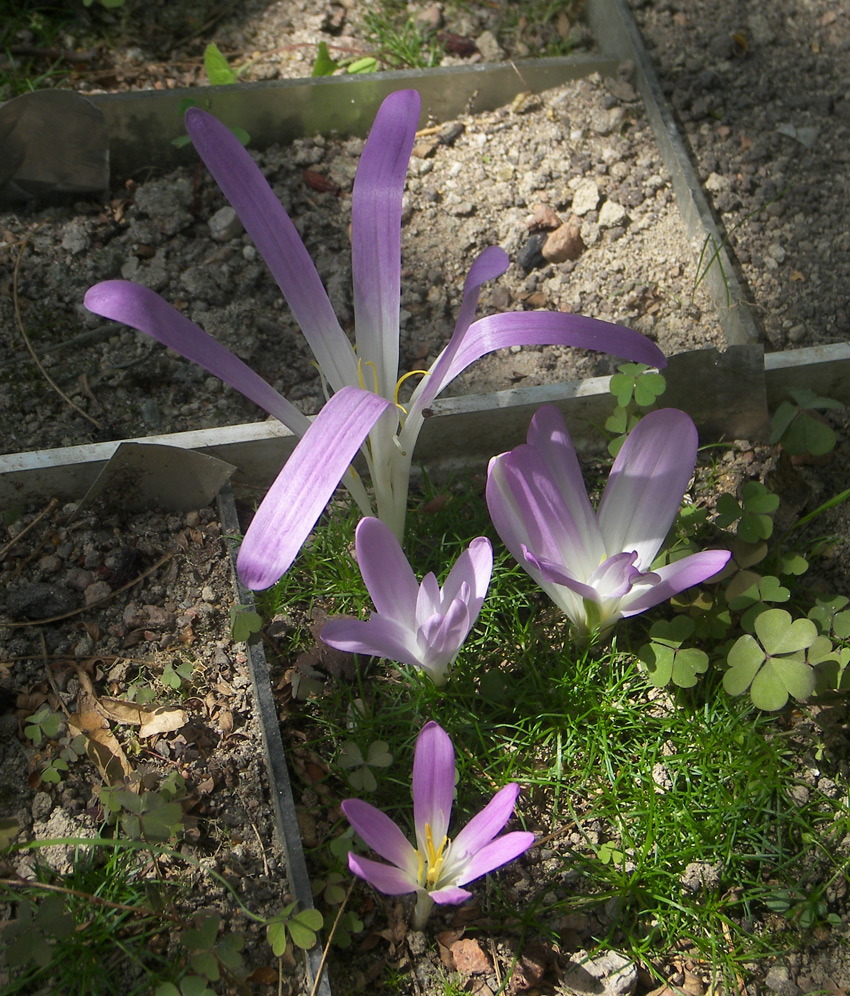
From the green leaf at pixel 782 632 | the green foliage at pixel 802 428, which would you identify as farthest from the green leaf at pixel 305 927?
the green foliage at pixel 802 428

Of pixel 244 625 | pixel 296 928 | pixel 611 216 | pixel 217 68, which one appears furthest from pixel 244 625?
pixel 217 68

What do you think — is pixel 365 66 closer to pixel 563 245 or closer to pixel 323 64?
pixel 323 64

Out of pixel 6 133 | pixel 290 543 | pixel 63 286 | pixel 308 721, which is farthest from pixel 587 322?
pixel 6 133

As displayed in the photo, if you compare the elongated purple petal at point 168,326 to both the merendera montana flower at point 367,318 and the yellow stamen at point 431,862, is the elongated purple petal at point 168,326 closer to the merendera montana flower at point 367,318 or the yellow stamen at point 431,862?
the merendera montana flower at point 367,318

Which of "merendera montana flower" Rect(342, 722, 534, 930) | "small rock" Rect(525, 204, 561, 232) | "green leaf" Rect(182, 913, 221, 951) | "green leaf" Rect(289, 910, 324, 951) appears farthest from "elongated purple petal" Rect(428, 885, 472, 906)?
"small rock" Rect(525, 204, 561, 232)

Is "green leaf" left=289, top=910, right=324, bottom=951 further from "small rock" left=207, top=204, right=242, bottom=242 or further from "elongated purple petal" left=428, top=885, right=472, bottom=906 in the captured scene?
"small rock" left=207, top=204, right=242, bottom=242

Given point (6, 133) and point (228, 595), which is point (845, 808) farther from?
point (6, 133)

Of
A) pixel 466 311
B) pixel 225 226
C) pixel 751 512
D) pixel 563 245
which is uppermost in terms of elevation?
pixel 466 311
